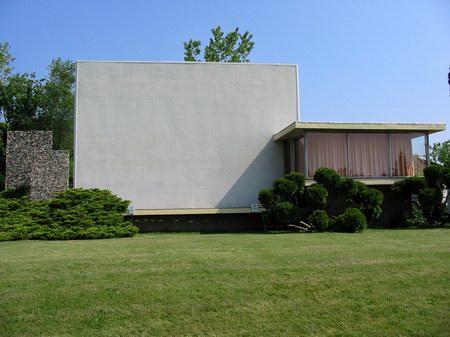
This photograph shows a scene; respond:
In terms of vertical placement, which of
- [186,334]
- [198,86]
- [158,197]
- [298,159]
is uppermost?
[198,86]

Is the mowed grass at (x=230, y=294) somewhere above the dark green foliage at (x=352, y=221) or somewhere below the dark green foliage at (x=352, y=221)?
below

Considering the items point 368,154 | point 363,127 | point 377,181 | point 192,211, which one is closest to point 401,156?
point 368,154

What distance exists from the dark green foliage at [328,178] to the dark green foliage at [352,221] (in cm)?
109

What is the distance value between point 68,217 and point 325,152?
10021 mm

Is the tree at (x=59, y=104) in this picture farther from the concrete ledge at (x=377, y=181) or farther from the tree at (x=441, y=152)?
the tree at (x=441, y=152)

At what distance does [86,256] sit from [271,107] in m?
12.2

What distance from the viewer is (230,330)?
5590 millimetres

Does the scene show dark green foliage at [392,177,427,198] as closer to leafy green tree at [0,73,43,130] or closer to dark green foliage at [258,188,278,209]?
dark green foliage at [258,188,278,209]

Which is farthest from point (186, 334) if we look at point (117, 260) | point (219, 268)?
point (117, 260)

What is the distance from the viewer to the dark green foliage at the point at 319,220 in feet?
48.8

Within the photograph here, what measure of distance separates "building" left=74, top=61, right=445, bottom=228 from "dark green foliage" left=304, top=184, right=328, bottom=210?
2.80m

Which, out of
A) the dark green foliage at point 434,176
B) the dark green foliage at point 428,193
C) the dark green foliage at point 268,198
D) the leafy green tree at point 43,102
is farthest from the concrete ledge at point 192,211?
the leafy green tree at point 43,102

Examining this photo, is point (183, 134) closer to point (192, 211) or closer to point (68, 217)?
point (192, 211)

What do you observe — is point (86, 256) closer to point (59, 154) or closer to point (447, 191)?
point (59, 154)
